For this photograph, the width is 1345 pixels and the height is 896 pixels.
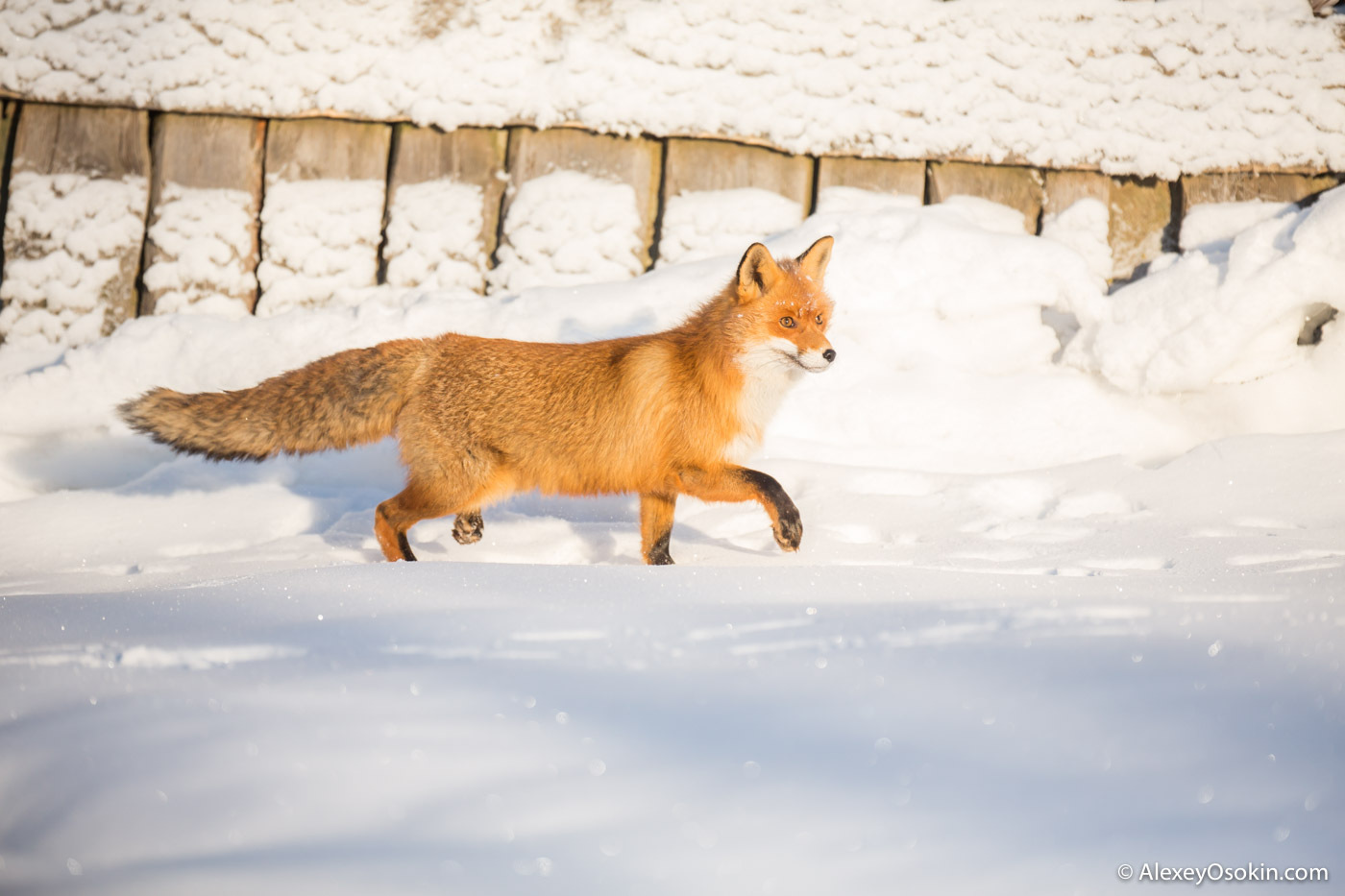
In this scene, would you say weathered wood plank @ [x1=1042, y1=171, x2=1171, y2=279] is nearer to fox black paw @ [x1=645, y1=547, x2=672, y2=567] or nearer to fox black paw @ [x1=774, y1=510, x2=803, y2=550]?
fox black paw @ [x1=774, y1=510, x2=803, y2=550]

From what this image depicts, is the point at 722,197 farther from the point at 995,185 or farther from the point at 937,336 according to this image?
the point at 995,185

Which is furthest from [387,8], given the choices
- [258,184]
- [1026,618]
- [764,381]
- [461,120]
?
[1026,618]

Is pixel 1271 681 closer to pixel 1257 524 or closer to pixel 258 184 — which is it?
pixel 1257 524

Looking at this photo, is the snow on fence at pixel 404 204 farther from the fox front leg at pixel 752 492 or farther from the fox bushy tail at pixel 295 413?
the fox front leg at pixel 752 492

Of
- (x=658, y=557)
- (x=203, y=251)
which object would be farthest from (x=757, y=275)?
(x=203, y=251)

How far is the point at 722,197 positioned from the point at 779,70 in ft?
2.08

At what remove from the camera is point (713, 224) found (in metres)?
4.13

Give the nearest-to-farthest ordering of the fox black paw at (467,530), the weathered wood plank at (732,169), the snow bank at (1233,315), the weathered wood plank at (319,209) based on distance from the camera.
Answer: the fox black paw at (467,530) < the snow bank at (1233,315) < the weathered wood plank at (319,209) < the weathered wood plank at (732,169)

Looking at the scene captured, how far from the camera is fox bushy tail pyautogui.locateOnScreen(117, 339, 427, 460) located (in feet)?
9.23

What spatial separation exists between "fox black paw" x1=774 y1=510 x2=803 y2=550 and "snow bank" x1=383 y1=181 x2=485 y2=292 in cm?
221

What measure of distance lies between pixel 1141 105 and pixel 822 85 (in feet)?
5.04

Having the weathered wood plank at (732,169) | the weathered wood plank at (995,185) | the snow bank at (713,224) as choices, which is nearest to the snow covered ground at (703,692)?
the snow bank at (713,224)

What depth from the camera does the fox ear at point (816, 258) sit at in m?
2.83

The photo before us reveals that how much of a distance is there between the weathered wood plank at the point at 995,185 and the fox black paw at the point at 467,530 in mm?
2751
